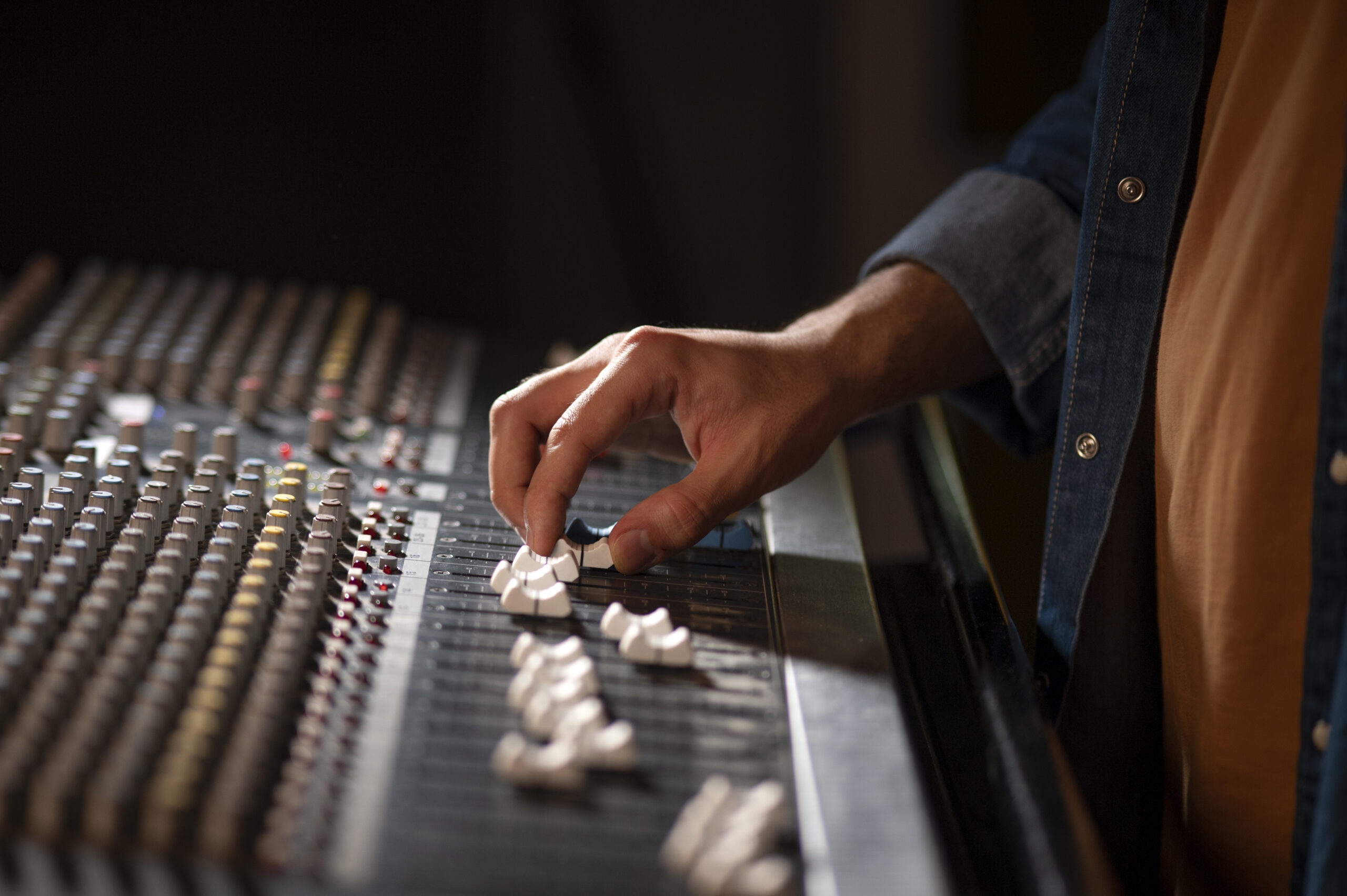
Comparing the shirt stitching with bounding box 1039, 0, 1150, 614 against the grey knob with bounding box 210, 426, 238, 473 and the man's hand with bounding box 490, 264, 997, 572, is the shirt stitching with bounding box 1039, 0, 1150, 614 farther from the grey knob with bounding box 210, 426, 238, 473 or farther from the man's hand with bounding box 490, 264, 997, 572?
the grey knob with bounding box 210, 426, 238, 473

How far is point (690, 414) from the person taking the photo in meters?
0.95

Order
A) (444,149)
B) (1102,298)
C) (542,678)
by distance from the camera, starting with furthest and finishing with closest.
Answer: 1. (444,149)
2. (1102,298)
3. (542,678)

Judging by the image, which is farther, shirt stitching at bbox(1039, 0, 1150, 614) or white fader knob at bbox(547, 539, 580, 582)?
shirt stitching at bbox(1039, 0, 1150, 614)

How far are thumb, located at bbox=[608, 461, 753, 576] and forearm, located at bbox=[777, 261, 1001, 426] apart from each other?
170mm

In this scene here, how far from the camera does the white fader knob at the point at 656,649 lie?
71 centimetres

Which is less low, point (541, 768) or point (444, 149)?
point (541, 768)

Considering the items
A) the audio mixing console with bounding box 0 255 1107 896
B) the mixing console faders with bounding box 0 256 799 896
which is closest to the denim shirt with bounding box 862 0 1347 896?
the audio mixing console with bounding box 0 255 1107 896

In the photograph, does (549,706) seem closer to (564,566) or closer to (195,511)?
(564,566)

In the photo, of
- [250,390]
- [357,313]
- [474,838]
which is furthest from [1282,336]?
[357,313]

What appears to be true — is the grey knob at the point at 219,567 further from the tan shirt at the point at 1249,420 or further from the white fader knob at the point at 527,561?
the tan shirt at the point at 1249,420

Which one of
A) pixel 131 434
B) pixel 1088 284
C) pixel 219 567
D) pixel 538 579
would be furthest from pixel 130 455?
pixel 1088 284

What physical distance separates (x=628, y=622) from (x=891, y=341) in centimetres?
50

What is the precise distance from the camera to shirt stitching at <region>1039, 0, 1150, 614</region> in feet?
3.12

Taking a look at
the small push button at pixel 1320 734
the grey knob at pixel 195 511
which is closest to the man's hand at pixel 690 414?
the grey knob at pixel 195 511
